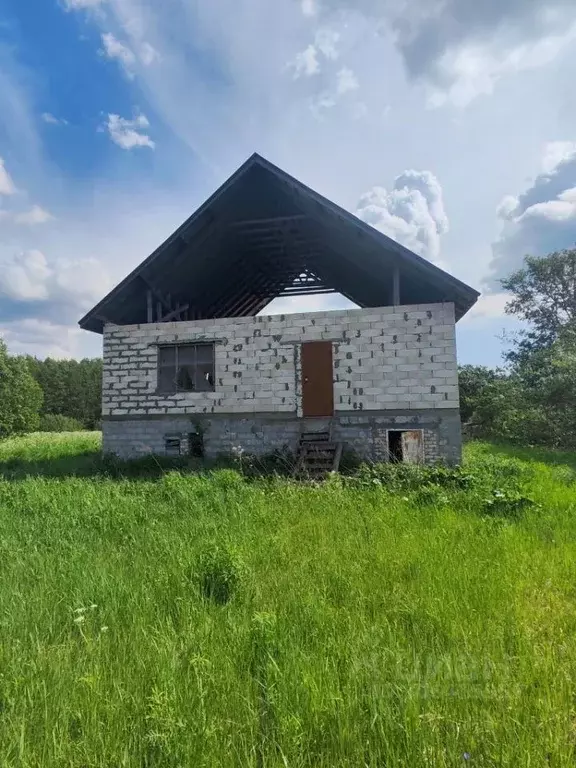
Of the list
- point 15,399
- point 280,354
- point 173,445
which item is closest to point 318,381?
point 280,354

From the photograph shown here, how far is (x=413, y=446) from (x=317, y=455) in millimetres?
2371

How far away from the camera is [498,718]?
243 cm

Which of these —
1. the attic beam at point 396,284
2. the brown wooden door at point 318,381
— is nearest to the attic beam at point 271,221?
the attic beam at point 396,284

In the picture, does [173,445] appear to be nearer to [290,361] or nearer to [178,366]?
[178,366]

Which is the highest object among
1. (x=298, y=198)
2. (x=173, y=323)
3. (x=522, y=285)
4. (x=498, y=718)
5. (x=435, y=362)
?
(x=522, y=285)

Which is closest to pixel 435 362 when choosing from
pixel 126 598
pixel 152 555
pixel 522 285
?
pixel 152 555

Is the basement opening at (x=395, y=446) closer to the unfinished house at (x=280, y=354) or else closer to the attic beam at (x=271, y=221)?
the unfinished house at (x=280, y=354)

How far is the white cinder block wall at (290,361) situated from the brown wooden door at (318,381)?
16 cm

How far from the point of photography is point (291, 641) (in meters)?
3.12

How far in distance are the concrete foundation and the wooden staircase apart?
0.24 m

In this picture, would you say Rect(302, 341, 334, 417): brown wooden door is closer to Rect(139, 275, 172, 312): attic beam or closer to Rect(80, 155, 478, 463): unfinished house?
Rect(80, 155, 478, 463): unfinished house

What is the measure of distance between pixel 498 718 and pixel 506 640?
0.92 meters

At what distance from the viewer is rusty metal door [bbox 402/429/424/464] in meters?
11.8

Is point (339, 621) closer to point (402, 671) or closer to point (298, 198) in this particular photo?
point (402, 671)
